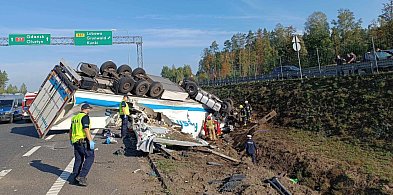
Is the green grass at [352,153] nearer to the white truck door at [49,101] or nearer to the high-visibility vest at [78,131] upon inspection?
the high-visibility vest at [78,131]

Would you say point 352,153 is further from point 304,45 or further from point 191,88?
point 304,45

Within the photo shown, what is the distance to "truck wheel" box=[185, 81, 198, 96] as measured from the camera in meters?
15.3

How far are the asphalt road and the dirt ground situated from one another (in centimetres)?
51

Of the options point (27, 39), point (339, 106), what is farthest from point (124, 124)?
point (27, 39)

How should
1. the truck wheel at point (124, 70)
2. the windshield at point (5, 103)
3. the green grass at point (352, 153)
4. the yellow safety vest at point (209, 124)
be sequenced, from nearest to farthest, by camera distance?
the green grass at point (352, 153) < the truck wheel at point (124, 70) < the yellow safety vest at point (209, 124) < the windshield at point (5, 103)

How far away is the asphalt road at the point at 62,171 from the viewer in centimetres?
597

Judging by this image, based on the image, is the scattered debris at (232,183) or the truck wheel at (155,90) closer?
the scattered debris at (232,183)

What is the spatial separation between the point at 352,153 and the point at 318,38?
54254 millimetres

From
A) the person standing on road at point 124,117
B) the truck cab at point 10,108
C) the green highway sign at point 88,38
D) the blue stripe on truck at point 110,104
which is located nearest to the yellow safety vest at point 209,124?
the blue stripe on truck at point 110,104

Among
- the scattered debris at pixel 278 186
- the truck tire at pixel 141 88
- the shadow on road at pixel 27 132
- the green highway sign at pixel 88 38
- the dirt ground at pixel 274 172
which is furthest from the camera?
the green highway sign at pixel 88 38

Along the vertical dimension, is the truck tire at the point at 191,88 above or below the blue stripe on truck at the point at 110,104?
above

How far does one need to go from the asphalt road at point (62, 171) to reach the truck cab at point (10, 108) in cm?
1037

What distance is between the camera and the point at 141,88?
43.8 ft

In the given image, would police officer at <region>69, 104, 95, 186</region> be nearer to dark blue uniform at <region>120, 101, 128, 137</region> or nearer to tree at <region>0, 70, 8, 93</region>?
dark blue uniform at <region>120, 101, 128, 137</region>
